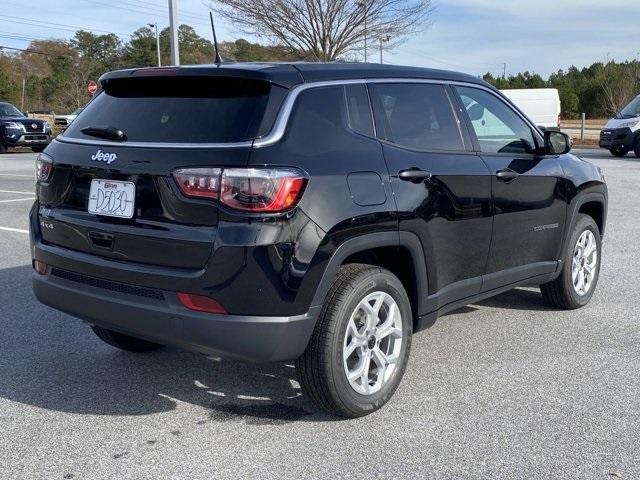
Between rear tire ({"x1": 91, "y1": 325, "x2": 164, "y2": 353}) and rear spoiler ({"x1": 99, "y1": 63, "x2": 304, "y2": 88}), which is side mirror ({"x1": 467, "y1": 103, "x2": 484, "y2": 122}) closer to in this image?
rear spoiler ({"x1": 99, "y1": 63, "x2": 304, "y2": 88})

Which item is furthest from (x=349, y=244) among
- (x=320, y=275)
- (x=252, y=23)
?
(x=252, y=23)

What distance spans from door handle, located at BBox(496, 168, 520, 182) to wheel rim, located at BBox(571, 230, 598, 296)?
1.16 metres

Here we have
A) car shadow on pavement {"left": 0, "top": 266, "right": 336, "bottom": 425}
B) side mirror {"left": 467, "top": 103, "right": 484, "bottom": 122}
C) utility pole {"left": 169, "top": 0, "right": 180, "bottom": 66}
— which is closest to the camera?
car shadow on pavement {"left": 0, "top": 266, "right": 336, "bottom": 425}

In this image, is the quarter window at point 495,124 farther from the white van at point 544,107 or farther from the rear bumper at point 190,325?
the white van at point 544,107

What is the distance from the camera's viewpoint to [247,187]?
123 inches

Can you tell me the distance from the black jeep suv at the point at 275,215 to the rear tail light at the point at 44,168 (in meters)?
0.02

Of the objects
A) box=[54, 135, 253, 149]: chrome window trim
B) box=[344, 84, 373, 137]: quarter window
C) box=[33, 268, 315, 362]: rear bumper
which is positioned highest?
box=[344, 84, 373, 137]: quarter window

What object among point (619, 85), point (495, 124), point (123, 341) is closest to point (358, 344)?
point (123, 341)


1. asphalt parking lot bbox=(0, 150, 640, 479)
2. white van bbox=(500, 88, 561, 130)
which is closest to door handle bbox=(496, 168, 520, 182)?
asphalt parking lot bbox=(0, 150, 640, 479)

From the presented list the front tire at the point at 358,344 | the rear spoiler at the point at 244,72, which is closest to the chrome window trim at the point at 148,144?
the rear spoiler at the point at 244,72

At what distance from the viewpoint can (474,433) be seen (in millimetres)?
3502

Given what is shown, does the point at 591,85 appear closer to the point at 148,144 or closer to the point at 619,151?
the point at 619,151

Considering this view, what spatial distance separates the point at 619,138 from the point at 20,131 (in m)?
19.4

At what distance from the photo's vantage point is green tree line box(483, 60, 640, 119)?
3784 cm
